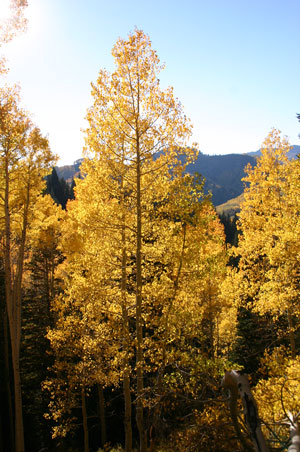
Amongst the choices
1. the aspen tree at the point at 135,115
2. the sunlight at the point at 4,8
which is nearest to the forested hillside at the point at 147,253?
the aspen tree at the point at 135,115

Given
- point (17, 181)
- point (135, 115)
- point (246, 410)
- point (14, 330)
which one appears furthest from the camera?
point (17, 181)

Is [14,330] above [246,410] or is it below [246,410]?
below

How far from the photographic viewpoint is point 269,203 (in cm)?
1155

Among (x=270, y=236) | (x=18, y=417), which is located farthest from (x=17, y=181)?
(x=270, y=236)

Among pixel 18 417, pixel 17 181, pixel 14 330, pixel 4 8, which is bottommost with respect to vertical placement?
pixel 18 417

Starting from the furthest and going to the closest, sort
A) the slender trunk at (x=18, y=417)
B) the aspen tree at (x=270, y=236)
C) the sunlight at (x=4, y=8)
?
the aspen tree at (x=270, y=236) → the slender trunk at (x=18, y=417) → the sunlight at (x=4, y=8)

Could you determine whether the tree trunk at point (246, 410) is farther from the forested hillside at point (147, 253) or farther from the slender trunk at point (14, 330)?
the slender trunk at point (14, 330)

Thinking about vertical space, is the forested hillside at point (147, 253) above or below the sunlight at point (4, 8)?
below

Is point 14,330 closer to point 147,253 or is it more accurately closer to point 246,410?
point 147,253

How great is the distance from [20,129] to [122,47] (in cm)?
418

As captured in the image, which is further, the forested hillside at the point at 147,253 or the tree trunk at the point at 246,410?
the forested hillside at the point at 147,253

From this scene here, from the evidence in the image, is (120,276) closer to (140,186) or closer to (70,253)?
(140,186)

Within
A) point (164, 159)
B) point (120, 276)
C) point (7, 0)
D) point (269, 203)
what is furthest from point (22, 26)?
point (269, 203)

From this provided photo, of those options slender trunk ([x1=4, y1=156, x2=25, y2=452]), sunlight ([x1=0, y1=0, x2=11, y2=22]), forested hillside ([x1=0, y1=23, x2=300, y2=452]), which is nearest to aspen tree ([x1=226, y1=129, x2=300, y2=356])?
forested hillside ([x1=0, y1=23, x2=300, y2=452])
